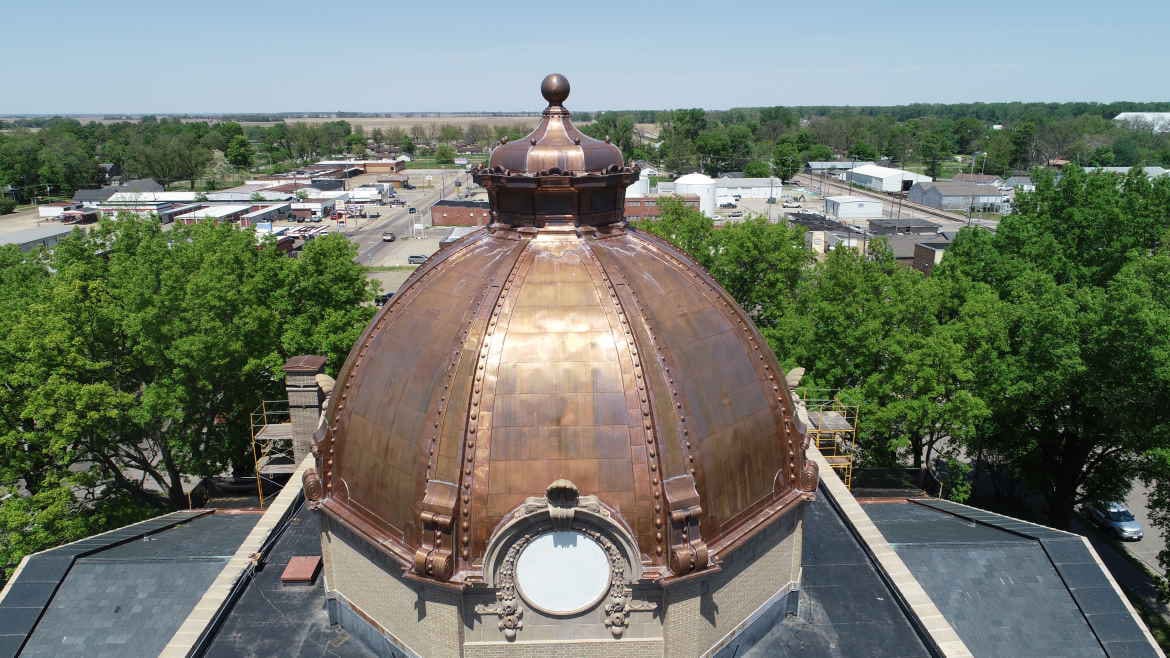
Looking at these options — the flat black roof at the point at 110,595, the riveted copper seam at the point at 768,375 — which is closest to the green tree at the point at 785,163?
the riveted copper seam at the point at 768,375

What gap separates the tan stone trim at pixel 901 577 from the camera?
18094 millimetres

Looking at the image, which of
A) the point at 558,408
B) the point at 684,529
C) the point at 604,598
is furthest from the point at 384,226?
the point at 684,529

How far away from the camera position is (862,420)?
36594 millimetres

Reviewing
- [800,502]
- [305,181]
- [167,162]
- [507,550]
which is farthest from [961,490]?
[167,162]

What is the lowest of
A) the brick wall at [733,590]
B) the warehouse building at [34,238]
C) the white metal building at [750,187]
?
the brick wall at [733,590]

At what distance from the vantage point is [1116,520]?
4141 centimetres

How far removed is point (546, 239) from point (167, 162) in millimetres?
203249

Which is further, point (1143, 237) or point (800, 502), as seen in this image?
point (1143, 237)

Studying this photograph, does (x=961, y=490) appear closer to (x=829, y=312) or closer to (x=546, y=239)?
(x=829, y=312)

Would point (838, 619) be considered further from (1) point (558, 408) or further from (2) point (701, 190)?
(2) point (701, 190)

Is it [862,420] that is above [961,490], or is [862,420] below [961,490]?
above

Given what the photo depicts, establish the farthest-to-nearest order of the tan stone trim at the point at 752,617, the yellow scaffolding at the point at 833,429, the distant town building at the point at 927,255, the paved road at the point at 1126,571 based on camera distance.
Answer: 1. the distant town building at the point at 927,255
2. the paved road at the point at 1126,571
3. the yellow scaffolding at the point at 833,429
4. the tan stone trim at the point at 752,617

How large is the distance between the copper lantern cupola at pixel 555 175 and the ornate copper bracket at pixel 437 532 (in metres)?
7.79

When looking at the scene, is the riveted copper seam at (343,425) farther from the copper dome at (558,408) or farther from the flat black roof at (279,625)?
the flat black roof at (279,625)
